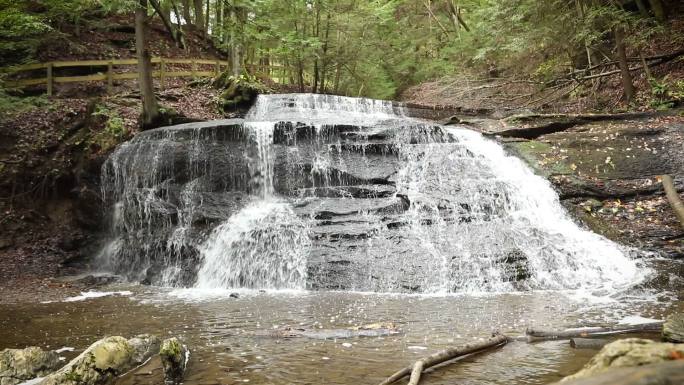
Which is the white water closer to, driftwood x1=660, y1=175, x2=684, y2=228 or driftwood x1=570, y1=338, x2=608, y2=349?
driftwood x1=660, y1=175, x2=684, y2=228

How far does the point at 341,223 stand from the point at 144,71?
26.9 ft

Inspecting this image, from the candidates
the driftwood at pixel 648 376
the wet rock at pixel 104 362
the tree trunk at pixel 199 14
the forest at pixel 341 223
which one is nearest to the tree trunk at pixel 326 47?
the forest at pixel 341 223

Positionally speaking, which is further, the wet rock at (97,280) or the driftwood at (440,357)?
the wet rock at (97,280)

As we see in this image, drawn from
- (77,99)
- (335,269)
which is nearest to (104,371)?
(335,269)

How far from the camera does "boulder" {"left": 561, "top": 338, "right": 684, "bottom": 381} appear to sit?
2.72m

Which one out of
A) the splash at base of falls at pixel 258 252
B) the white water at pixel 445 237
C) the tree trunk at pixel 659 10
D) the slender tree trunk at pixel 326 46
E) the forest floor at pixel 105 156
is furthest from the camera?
the slender tree trunk at pixel 326 46

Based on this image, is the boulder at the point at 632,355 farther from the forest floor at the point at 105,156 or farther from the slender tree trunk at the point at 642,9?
the slender tree trunk at the point at 642,9

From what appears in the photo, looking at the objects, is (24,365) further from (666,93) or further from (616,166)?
(666,93)

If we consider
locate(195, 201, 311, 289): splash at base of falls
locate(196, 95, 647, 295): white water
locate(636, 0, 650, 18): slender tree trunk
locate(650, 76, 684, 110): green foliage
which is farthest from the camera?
locate(636, 0, 650, 18): slender tree trunk

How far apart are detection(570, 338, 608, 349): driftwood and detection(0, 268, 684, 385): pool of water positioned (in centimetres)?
9

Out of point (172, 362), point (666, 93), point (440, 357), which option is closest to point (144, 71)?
point (172, 362)

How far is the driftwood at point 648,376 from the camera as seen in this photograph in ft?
7.01

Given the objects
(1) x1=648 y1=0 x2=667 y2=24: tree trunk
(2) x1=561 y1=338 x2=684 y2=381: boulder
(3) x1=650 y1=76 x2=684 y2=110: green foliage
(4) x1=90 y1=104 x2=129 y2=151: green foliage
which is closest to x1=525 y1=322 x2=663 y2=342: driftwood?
(2) x1=561 y1=338 x2=684 y2=381: boulder

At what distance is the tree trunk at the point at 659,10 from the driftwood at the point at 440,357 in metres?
14.1
